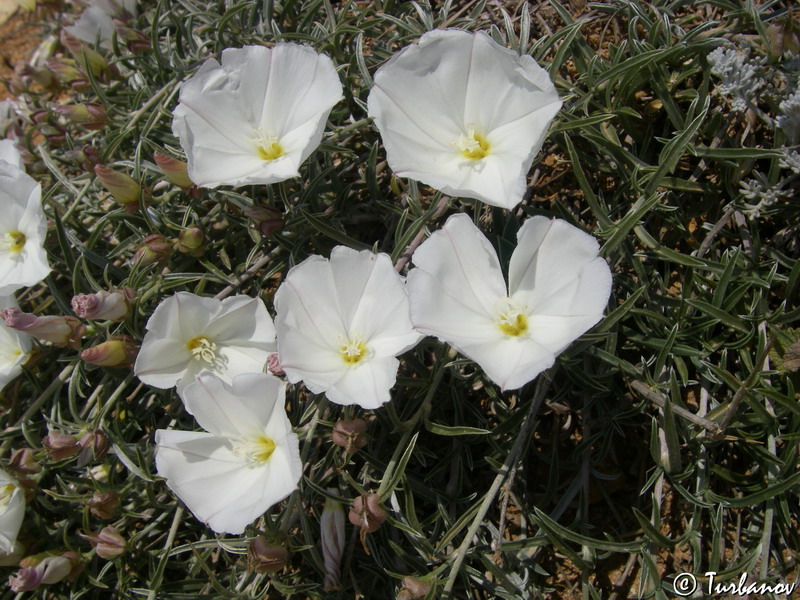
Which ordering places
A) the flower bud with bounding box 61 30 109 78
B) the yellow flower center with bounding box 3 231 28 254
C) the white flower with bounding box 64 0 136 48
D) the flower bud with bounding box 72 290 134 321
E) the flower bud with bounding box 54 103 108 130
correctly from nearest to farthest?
1. the flower bud with bounding box 72 290 134 321
2. the yellow flower center with bounding box 3 231 28 254
3. the flower bud with bounding box 54 103 108 130
4. the flower bud with bounding box 61 30 109 78
5. the white flower with bounding box 64 0 136 48

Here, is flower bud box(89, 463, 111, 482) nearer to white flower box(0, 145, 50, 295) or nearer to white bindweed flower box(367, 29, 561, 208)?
white flower box(0, 145, 50, 295)

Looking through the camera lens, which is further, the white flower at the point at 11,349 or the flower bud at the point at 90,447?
the white flower at the point at 11,349

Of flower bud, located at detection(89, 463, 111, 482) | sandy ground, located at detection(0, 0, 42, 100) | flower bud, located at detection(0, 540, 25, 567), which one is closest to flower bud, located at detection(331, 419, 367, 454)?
flower bud, located at detection(89, 463, 111, 482)

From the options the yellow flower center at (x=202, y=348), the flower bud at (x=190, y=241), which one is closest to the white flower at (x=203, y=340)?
the yellow flower center at (x=202, y=348)

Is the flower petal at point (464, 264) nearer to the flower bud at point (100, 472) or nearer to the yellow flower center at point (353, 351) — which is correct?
the yellow flower center at point (353, 351)

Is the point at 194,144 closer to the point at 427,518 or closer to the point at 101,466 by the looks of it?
the point at 101,466

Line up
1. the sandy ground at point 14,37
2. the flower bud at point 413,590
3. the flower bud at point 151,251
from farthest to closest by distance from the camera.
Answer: the sandy ground at point 14,37
the flower bud at point 151,251
the flower bud at point 413,590

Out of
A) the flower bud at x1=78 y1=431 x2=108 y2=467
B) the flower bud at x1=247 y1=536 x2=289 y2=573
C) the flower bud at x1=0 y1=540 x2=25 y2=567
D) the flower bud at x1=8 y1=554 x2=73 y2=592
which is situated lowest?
the flower bud at x1=0 y1=540 x2=25 y2=567
